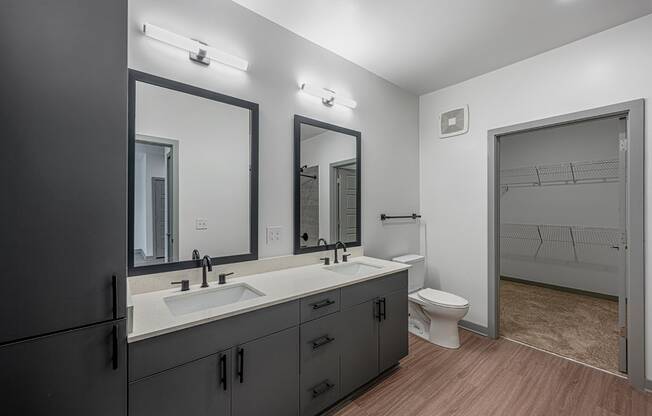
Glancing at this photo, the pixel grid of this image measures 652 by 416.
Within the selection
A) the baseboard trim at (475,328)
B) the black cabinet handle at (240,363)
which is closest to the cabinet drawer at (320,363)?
the black cabinet handle at (240,363)

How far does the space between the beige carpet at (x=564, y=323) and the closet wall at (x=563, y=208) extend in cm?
37

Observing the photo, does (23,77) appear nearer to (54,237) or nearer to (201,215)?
(54,237)

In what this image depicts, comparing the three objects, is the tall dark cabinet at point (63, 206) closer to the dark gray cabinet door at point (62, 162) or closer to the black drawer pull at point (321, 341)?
the dark gray cabinet door at point (62, 162)

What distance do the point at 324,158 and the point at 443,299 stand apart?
5.54ft

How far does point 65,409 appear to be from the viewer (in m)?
0.94

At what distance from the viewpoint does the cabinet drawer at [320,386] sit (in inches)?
61.9

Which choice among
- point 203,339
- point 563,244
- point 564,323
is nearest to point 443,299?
point 564,323

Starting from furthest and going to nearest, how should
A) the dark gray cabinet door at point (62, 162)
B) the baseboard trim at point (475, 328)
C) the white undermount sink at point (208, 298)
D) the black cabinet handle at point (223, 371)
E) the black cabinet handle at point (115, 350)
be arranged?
the baseboard trim at point (475, 328) → the white undermount sink at point (208, 298) → the black cabinet handle at point (223, 371) → the black cabinet handle at point (115, 350) → the dark gray cabinet door at point (62, 162)

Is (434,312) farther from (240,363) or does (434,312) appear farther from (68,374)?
(68,374)

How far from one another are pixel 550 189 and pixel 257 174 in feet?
14.8

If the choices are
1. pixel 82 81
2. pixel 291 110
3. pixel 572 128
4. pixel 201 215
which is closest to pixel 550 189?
pixel 572 128

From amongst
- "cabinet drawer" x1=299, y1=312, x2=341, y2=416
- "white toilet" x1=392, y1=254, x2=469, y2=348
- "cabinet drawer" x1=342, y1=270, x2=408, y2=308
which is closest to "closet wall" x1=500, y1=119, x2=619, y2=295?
"white toilet" x1=392, y1=254, x2=469, y2=348

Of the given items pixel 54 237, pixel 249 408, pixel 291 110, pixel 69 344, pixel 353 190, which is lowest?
pixel 249 408

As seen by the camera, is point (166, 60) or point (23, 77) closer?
point (23, 77)
